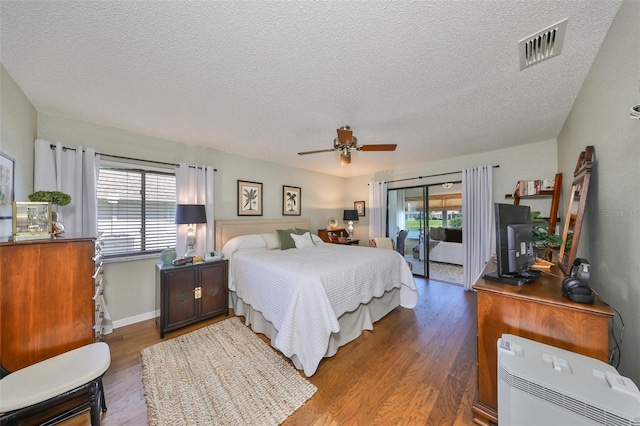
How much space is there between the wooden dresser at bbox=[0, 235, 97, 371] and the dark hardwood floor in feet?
1.98

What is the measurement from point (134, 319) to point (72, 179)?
1867 mm

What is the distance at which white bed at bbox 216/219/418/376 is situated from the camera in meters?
1.96

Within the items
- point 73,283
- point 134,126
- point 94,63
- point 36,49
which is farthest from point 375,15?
point 134,126

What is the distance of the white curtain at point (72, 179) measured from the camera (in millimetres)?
2297

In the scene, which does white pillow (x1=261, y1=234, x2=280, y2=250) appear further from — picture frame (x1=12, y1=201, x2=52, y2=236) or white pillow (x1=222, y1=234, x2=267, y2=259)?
picture frame (x1=12, y1=201, x2=52, y2=236)

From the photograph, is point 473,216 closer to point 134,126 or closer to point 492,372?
point 492,372

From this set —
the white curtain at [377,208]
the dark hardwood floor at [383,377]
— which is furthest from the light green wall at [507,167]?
the dark hardwood floor at [383,377]

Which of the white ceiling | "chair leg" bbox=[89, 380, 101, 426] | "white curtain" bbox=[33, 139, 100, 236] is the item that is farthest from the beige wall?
"white curtain" bbox=[33, 139, 100, 236]

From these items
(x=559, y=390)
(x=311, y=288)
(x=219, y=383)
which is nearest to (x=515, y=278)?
(x=559, y=390)

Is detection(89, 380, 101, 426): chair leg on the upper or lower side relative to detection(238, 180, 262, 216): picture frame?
lower

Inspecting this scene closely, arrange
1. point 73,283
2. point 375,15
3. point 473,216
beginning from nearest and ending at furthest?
1. point 375,15
2. point 73,283
3. point 473,216

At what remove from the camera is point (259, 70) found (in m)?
1.71

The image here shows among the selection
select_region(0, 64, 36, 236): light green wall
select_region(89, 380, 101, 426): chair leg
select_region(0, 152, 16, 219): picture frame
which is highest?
select_region(0, 64, 36, 236): light green wall

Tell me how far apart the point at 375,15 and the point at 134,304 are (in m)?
4.00
